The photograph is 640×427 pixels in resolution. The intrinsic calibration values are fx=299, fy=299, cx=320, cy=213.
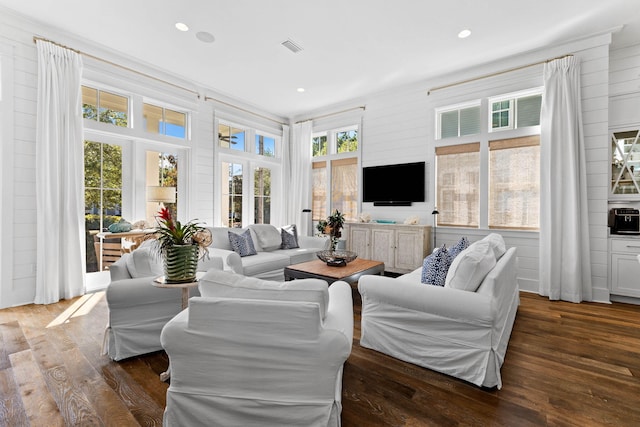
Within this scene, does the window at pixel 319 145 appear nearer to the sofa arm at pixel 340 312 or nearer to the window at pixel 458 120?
the window at pixel 458 120

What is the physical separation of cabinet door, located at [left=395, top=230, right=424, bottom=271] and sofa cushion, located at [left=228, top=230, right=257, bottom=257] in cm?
233

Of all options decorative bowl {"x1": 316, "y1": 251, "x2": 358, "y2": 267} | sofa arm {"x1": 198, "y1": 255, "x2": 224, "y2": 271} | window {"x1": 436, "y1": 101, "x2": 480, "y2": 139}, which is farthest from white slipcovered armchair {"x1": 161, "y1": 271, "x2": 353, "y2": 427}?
window {"x1": 436, "y1": 101, "x2": 480, "y2": 139}

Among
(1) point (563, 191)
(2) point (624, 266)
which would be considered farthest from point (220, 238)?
(2) point (624, 266)

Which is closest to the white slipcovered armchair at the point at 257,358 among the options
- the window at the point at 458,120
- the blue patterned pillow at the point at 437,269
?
the blue patterned pillow at the point at 437,269

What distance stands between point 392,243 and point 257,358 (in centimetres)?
387

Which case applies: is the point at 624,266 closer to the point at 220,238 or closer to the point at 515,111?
the point at 515,111

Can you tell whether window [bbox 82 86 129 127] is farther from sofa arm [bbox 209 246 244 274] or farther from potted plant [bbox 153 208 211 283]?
potted plant [bbox 153 208 211 283]

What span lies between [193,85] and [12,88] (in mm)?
2273

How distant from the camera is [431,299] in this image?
2094 millimetres

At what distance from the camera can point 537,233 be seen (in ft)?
13.5

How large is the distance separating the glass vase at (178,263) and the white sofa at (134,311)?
45cm

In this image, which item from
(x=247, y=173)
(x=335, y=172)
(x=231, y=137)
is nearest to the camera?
(x=231, y=137)

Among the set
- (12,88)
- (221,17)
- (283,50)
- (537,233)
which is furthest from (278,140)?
(537,233)

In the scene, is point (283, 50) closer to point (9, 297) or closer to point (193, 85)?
point (193, 85)
